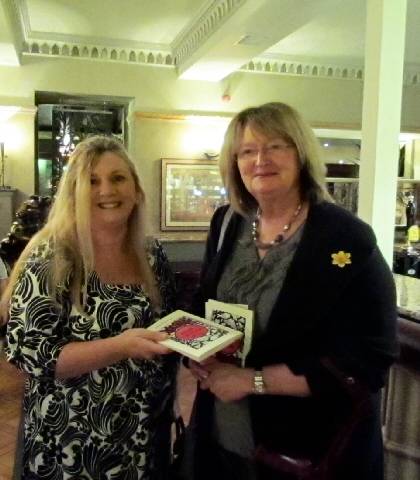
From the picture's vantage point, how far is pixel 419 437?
1.67 m

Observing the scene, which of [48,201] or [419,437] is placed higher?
[48,201]

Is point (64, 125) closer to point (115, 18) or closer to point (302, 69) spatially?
point (115, 18)

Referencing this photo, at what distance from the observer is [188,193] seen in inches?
234

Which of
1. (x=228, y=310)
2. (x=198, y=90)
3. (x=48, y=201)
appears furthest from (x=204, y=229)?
(x=228, y=310)

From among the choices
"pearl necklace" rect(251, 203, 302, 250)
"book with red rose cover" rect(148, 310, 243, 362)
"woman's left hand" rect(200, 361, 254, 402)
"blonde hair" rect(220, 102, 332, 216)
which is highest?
"blonde hair" rect(220, 102, 332, 216)

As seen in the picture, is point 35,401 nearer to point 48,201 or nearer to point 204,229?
point 48,201

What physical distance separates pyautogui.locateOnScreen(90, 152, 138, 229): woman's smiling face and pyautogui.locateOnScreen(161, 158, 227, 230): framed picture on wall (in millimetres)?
4441

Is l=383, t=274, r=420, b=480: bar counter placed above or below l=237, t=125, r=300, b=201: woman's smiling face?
below

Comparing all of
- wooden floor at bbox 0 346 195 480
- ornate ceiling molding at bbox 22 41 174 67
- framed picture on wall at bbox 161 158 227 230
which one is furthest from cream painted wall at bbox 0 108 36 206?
wooden floor at bbox 0 346 195 480

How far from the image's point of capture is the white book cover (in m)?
1.13

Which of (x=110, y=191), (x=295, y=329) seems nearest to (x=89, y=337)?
(x=110, y=191)

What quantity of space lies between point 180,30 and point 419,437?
4.30m

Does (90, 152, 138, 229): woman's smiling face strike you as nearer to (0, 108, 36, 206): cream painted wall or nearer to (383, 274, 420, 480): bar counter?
(383, 274, 420, 480): bar counter

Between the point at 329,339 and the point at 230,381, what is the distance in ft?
0.79
